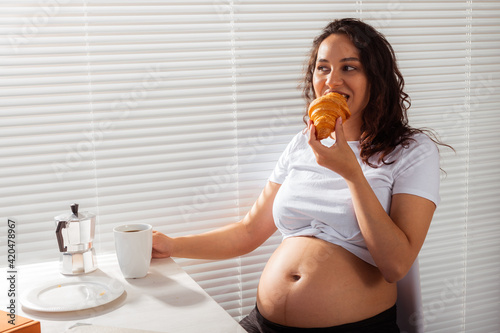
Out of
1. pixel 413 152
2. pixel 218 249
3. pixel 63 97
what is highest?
pixel 63 97

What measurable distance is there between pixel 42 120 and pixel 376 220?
931 millimetres

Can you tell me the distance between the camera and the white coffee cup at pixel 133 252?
1.18m

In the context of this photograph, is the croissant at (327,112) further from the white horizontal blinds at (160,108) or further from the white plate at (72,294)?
the white plate at (72,294)

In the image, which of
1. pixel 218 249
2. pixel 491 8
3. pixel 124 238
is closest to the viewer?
pixel 124 238

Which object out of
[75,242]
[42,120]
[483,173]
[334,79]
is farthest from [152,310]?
[483,173]

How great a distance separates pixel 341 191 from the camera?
1395mm

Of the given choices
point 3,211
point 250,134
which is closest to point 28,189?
point 3,211

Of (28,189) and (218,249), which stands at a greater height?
(28,189)

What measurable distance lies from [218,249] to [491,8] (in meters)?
1.34

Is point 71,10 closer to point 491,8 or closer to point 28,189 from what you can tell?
point 28,189

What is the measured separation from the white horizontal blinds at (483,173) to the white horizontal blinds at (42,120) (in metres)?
1.39

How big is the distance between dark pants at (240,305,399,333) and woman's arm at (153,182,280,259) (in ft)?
0.72

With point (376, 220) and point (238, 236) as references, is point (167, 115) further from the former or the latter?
point (376, 220)

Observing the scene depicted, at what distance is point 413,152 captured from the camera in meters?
1.35
